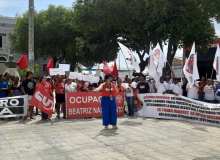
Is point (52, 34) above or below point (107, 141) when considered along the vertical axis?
above

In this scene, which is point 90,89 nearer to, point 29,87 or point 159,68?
point 29,87

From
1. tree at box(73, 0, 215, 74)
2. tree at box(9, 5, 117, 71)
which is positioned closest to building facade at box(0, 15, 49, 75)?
tree at box(9, 5, 117, 71)

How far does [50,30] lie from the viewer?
2992 centimetres

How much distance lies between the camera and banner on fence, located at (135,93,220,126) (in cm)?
854

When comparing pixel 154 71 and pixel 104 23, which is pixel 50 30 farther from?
pixel 154 71

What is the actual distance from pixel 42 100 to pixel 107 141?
3.89 m

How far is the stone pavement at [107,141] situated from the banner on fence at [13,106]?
34cm

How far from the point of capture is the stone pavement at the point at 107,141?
5285mm

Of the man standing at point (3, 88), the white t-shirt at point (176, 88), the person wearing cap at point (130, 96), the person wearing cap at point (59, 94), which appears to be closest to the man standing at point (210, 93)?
the white t-shirt at point (176, 88)

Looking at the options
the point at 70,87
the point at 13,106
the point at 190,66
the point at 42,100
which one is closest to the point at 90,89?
the point at 70,87

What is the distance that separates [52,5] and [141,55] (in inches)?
629

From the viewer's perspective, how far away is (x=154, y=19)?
1512 cm

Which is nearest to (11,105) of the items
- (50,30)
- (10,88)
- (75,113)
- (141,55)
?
(10,88)

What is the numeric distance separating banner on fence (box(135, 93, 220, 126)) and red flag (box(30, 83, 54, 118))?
11.8 feet
